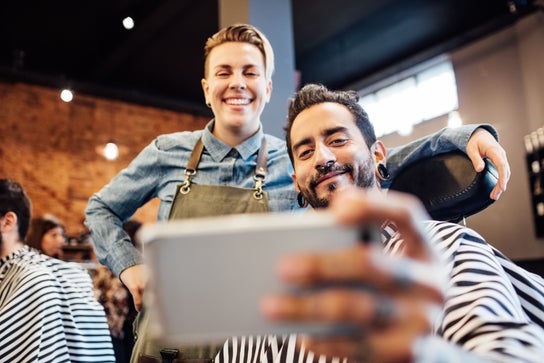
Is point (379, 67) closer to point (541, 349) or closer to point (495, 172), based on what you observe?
point (495, 172)

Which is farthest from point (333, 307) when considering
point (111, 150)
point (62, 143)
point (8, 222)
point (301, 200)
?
point (62, 143)

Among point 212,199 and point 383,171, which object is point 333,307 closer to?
point 383,171

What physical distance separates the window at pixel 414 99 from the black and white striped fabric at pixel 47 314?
487 centimetres

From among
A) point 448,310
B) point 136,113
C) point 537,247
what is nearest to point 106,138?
point 136,113

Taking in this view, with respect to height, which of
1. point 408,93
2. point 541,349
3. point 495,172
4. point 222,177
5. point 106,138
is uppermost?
point 408,93

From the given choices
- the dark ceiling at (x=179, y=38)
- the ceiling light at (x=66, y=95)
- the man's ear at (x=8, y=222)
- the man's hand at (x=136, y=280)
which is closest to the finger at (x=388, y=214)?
the man's hand at (x=136, y=280)

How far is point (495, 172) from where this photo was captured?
135 cm

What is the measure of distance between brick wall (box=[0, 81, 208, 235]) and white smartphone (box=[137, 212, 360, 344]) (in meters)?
6.32

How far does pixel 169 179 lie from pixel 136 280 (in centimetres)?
39

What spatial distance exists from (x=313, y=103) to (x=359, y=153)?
0.21m

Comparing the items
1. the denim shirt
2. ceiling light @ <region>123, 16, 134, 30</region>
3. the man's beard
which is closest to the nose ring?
the man's beard

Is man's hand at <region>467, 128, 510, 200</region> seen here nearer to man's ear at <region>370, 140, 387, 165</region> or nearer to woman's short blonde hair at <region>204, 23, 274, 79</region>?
man's ear at <region>370, 140, 387, 165</region>

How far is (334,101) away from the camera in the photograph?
1.41 m

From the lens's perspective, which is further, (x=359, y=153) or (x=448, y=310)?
(x=359, y=153)
